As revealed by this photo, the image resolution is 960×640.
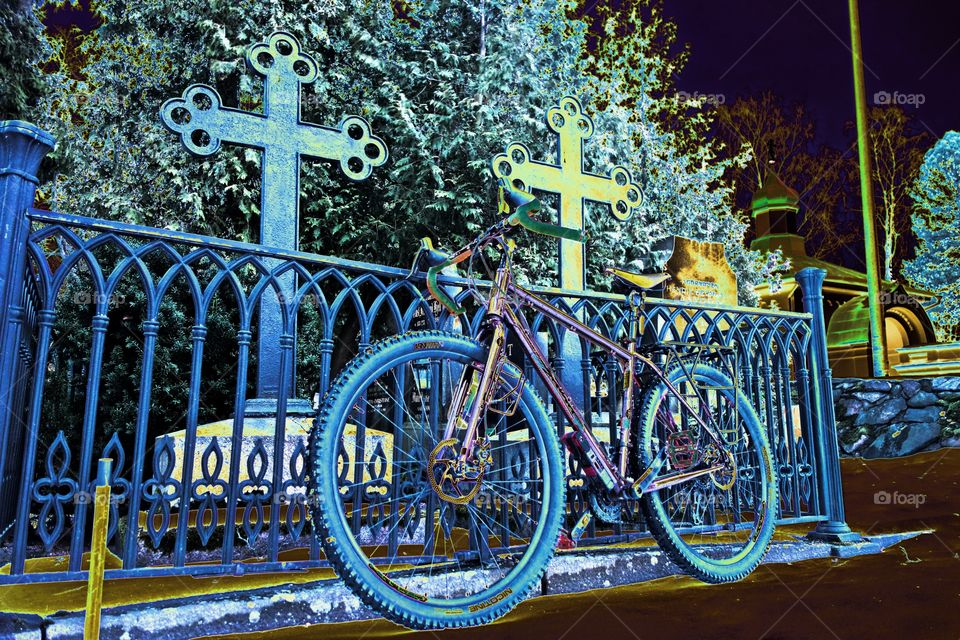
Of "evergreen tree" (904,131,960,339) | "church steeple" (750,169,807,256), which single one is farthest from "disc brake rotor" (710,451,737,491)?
"evergreen tree" (904,131,960,339)

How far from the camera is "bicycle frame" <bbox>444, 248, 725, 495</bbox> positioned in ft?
8.57

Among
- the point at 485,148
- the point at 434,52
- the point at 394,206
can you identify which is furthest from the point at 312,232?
the point at 434,52

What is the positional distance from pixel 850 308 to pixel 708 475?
63.2ft

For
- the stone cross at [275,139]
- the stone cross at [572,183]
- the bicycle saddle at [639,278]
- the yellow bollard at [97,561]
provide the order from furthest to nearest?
the stone cross at [572,183] < the stone cross at [275,139] < the bicycle saddle at [639,278] < the yellow bollard at [97,561]

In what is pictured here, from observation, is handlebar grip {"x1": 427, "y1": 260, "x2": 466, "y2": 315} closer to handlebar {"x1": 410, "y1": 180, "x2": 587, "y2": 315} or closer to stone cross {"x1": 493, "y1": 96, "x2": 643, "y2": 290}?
handlebar {"x1": 410, "y1": 180, "x2": 587, "y2": 315}

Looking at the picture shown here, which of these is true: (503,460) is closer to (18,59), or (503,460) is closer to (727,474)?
(727,474)

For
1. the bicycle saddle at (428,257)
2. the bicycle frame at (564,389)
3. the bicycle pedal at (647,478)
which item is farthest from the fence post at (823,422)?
the bicycle saddle at (428,257)

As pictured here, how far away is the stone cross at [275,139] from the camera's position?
4527 millimetres

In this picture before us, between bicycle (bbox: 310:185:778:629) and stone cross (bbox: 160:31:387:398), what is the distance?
3.59 ft

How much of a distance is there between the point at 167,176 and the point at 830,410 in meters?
11.5

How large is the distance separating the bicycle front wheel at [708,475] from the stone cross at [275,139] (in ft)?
7.81

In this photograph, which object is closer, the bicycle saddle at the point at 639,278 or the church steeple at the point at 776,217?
the bicycle saddle at the point at 639,278

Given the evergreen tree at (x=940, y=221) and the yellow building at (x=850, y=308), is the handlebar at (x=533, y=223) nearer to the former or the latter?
the yellow building at (x=850, y=308)

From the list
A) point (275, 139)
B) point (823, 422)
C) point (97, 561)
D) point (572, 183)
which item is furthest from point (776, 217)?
point (97, 561)
